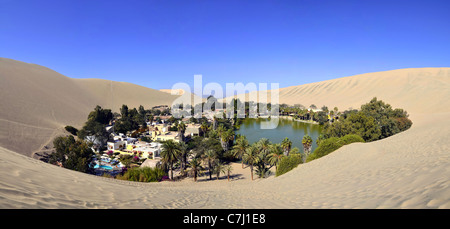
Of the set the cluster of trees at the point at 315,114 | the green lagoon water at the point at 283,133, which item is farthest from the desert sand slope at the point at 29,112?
the cluster of trees at the point at 315,114

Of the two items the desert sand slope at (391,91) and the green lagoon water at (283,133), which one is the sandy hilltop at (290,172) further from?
the green lagoon water at (283,133)

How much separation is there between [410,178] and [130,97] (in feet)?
398

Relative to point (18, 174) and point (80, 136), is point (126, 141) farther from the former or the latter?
point (18, 174)

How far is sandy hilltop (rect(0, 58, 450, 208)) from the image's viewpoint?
11.2 ft

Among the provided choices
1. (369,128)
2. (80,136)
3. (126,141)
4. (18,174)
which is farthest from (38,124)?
(369,128)

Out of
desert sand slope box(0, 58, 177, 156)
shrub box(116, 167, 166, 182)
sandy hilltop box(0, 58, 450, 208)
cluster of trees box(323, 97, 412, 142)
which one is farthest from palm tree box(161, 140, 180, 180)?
cluster of trees box(323, 97, 412, 142)

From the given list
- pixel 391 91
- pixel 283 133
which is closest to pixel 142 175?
pixel 283 133

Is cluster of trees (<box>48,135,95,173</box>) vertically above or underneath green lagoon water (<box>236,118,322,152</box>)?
underneath

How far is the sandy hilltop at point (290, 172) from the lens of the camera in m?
3.41

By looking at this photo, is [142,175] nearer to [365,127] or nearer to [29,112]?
[365,127]

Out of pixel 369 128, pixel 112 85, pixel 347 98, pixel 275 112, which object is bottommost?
pixel 369 128

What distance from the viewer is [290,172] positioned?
10930mm

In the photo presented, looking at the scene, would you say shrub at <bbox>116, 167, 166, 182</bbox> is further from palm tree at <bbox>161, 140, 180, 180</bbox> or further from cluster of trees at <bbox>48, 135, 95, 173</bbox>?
cluster of trees at <bbox>48, 135, 95, 173</bbox>
